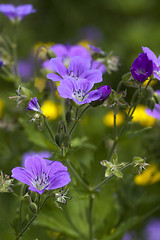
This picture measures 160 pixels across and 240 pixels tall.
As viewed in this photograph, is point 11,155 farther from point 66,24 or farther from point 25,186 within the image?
point 66,24

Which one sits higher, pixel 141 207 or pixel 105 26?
pixel 105 26

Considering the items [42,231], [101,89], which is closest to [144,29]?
[42,231]

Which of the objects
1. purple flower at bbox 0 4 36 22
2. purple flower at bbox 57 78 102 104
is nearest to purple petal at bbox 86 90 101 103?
purple flower at bbox 57 78 102 104

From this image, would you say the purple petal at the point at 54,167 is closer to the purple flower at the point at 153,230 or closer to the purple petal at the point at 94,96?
the purple petal at the point at 94,96

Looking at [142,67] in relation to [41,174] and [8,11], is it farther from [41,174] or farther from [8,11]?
[8,11]

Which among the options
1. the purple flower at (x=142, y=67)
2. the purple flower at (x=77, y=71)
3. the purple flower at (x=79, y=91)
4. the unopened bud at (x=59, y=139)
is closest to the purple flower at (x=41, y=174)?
the unopened bud at (x=59, y=139)
